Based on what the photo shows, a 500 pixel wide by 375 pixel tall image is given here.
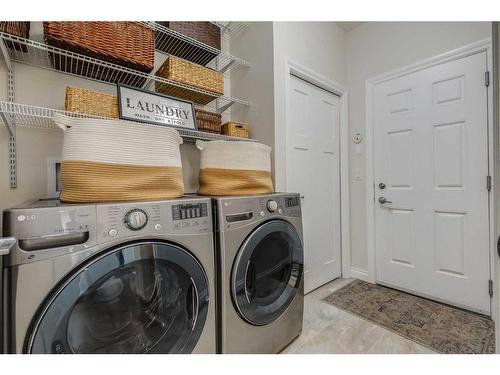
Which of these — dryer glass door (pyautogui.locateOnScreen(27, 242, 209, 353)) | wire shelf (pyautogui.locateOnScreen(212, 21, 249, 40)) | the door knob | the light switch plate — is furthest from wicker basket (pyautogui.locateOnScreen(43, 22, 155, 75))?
the door knob

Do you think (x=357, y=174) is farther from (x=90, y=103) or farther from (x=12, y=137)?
(x=12, y=137)

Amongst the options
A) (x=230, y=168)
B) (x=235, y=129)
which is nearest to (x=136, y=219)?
(x=230, y=168)

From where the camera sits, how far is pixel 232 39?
206cm

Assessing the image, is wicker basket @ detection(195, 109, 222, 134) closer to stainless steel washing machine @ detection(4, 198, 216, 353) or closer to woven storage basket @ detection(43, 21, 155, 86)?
woven storage basket @ detection(43, 21, 155, 86)

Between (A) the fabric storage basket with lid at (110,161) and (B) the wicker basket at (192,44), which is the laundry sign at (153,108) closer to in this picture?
(A) the fabric storage basket with lid at (110,161)

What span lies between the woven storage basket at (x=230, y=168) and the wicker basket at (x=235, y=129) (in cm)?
36

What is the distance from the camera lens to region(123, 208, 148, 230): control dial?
2.75 ft

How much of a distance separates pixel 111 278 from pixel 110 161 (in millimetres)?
445

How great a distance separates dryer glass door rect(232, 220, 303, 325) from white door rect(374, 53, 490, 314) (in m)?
1.25

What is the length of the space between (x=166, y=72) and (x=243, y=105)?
68 centimetres

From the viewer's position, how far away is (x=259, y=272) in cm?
127

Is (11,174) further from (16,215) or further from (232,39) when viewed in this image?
(232,39)
